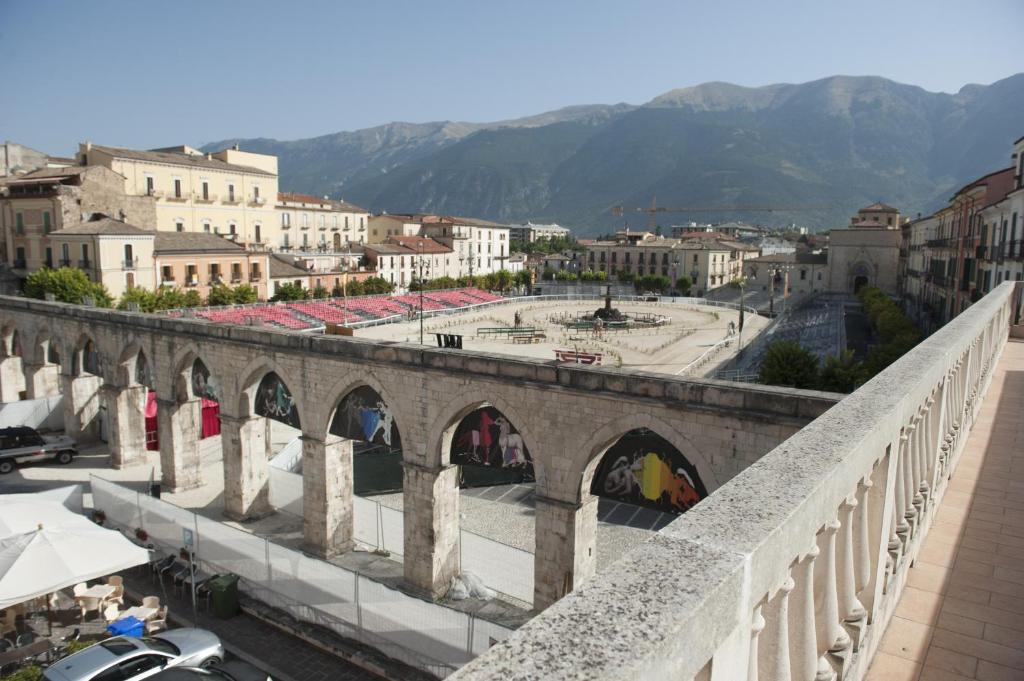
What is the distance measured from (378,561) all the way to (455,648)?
7298 millimetres

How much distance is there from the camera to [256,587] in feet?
60.5

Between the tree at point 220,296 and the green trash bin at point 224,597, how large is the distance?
37.4m

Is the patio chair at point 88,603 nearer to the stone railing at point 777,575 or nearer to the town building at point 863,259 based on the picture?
the stone railing at point 777,575

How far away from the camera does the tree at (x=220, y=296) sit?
5193cm

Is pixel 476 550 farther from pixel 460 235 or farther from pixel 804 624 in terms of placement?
pixel 460 235

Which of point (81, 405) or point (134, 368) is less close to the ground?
point (134, 368)

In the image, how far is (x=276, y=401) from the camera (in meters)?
23.5

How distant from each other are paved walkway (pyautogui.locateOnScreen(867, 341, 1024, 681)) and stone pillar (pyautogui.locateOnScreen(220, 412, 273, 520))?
22033 millimetres

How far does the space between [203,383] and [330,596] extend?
12.3 metres

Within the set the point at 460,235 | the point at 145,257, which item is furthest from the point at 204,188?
the point at 460,235

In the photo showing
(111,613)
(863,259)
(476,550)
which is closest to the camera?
(111,613)

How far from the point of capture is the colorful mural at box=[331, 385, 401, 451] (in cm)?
2039

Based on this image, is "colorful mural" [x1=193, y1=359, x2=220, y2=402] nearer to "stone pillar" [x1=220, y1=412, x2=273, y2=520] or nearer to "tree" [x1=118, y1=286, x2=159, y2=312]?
"stone pillar" [x1=220, y1=412, x2=273, y2=520]

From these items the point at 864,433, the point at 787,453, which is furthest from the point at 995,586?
the point at 787,453
